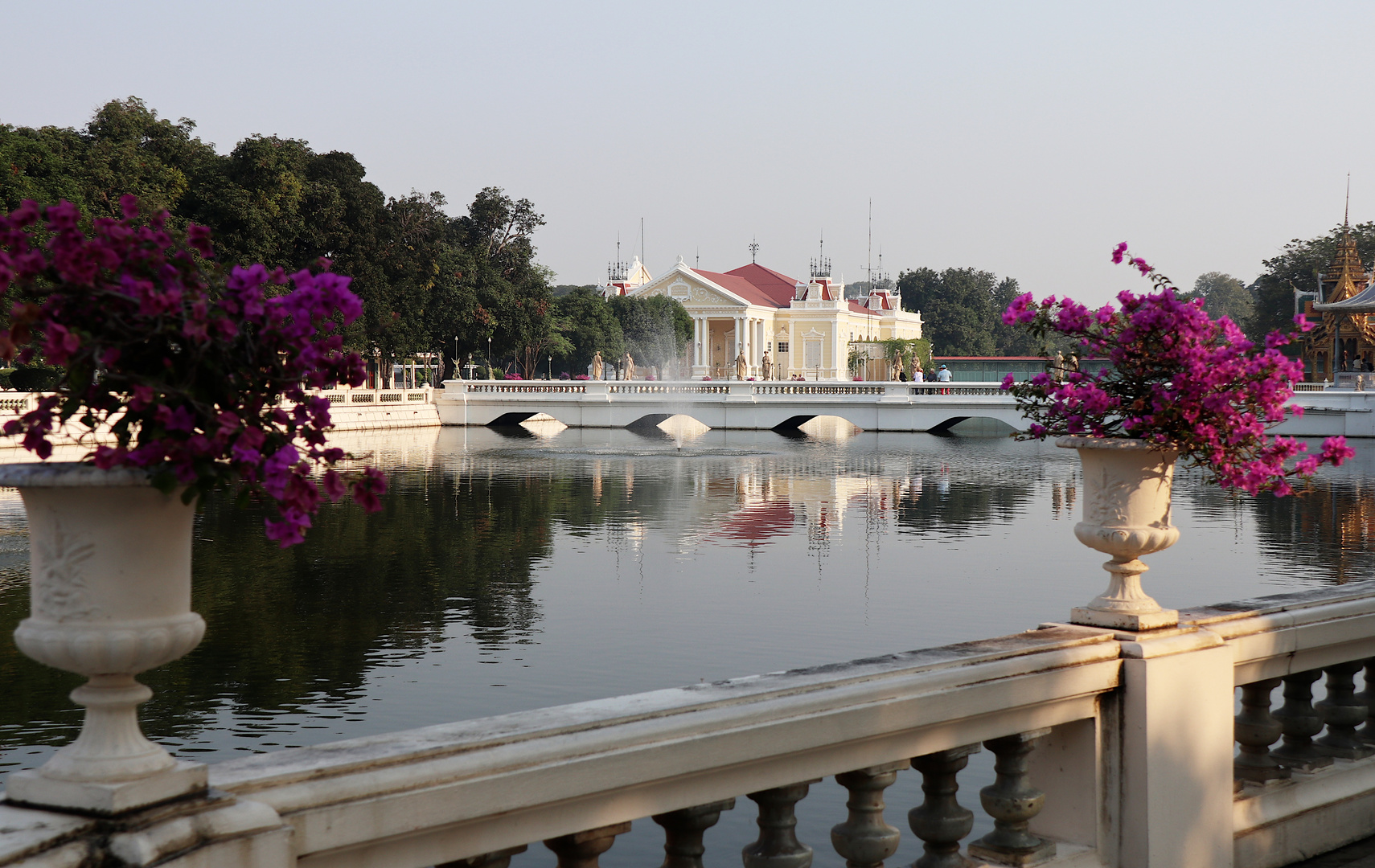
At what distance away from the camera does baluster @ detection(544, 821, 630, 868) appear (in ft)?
9.89

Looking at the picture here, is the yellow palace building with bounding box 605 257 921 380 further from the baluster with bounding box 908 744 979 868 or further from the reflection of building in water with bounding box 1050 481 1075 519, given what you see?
the baluster with bounding box 908 744 979 868

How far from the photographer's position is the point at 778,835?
3.34 metres

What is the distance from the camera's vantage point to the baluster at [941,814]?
3643 mm

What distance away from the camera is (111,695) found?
2.48 metres

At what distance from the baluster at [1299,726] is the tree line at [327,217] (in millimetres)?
28630

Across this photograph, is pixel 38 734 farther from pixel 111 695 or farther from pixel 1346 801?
pixel 1346 801

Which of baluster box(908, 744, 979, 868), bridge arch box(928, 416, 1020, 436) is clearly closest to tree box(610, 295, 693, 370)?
bridge arch box(928, 416, 1020, 436)

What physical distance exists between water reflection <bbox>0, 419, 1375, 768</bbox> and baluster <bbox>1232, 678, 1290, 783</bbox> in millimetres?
5588

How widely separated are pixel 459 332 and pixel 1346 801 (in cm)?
5085

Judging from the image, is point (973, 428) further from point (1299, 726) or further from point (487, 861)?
point (487, 861)

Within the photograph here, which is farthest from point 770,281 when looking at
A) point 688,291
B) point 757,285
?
point 688,291

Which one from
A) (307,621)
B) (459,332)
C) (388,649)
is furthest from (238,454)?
(459,332)

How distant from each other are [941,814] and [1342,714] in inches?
89.0

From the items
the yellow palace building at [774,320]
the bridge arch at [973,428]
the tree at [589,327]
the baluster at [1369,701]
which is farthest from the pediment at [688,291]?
the baluster at [1369,701]
